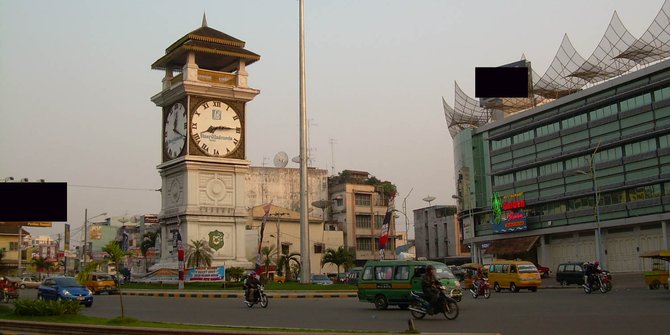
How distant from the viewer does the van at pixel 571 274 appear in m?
43.6

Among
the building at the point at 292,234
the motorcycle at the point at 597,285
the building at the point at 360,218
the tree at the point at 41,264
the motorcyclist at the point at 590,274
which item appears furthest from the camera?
the tree at the point at 41,264

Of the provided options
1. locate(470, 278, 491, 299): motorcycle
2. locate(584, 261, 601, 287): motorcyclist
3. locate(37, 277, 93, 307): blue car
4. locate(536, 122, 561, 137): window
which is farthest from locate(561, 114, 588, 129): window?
locate(37, 277, 93, 307): blue car

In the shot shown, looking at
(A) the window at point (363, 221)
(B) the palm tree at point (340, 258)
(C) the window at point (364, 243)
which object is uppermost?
(A) the window at point (363, 221)

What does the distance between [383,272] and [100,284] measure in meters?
26.5

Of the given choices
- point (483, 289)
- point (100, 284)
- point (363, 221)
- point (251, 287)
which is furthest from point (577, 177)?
point (251, 287)

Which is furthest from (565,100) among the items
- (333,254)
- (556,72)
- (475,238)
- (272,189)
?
(272,189)

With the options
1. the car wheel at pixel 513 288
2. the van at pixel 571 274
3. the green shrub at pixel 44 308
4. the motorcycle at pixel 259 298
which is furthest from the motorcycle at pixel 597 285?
the green shrub at pixel 44 308

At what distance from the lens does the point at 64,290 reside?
29.7 metres

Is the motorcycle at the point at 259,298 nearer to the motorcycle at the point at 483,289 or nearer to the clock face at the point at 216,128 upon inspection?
the motorcycle at the point at 483,289

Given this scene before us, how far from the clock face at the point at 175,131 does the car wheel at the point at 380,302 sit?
120 feet

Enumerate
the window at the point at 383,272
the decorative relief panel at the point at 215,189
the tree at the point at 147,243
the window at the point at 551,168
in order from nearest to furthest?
the window at the point at 383,272
the decorative relief panel at the point at 215,189
the window at the point at 551,168
the tree at the point at 147,243

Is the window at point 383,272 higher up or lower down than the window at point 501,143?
lower down

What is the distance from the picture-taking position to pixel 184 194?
190ft

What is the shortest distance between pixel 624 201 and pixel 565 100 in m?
11.6
